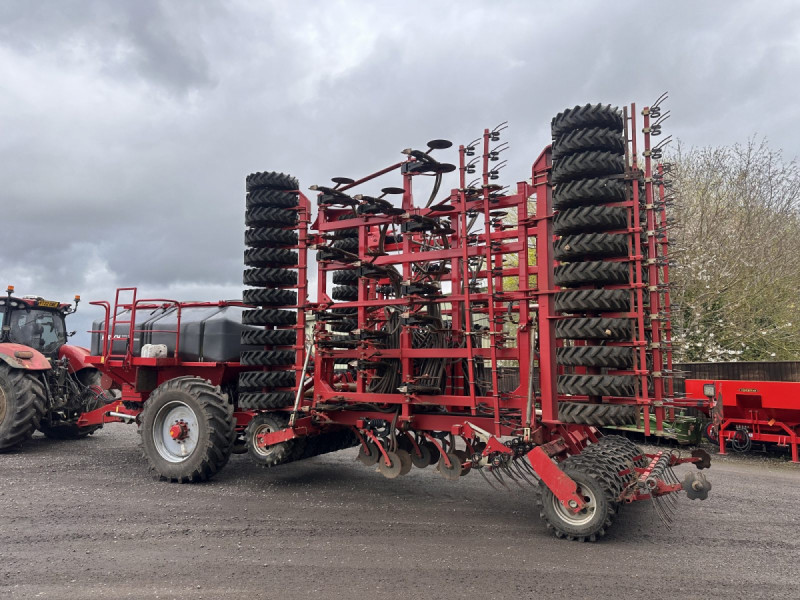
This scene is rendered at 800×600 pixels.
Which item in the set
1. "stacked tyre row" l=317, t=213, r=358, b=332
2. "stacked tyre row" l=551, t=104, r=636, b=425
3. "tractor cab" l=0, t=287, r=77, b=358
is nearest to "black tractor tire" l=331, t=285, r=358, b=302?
"stacked tyre row" l=317, t=213, r=358, b=332

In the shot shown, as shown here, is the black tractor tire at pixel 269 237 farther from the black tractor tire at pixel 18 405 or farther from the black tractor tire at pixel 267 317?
the black tractor tire at pixel 18 405

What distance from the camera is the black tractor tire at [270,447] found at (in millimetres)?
7043

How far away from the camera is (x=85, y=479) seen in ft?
24.4

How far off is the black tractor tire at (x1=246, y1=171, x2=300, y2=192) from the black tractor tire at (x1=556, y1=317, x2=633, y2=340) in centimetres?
410

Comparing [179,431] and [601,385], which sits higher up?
[601,385]

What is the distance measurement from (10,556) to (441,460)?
367 centimetres

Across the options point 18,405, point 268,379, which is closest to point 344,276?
point 268,379

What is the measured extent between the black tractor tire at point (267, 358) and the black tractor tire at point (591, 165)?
3883mm

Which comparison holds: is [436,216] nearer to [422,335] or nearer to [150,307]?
[422,335]

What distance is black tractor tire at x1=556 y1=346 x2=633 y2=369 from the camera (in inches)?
194

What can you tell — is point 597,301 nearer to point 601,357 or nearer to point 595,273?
point 595,273

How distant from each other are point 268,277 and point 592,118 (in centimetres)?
415

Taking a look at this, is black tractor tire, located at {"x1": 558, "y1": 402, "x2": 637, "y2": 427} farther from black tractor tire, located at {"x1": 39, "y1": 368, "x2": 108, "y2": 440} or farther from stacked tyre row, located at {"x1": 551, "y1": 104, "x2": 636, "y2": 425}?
black tractor tire, located at {"x1": 39, "y1": 368, "x2": 108, "y2": 440}

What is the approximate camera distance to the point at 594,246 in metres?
5.06
